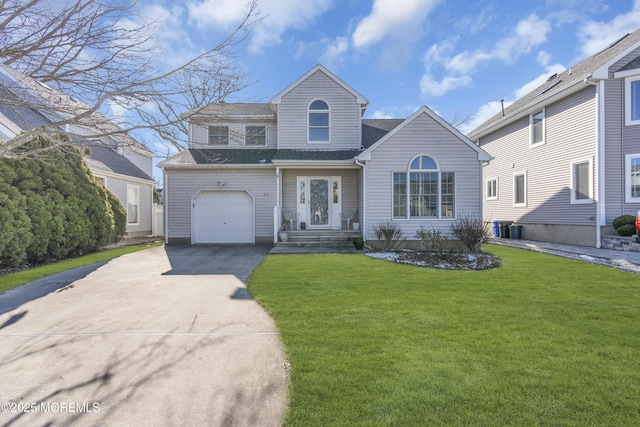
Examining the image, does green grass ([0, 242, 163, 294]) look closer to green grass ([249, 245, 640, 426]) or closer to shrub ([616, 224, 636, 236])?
green grass ([249, 245, 640, 426])

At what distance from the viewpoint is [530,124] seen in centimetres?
1462

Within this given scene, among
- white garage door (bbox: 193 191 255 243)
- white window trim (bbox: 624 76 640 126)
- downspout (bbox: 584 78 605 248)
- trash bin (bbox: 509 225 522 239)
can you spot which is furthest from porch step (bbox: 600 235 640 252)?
white garage door (bbox: 193 191 255 243)

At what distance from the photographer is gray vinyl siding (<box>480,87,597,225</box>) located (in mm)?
11648

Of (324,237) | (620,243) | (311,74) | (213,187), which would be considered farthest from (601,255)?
(213,187)

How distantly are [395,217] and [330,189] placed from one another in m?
3.41

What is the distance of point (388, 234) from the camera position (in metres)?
11.0

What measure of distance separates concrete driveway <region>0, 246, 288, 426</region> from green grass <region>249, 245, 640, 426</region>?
0.39 meters

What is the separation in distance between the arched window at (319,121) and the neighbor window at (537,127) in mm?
9759

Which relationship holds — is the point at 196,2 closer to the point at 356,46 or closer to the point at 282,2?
the point at 282,2

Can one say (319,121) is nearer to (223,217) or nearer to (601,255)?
(223,217)

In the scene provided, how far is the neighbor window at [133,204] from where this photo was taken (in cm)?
1684

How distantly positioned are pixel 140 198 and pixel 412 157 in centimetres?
1552

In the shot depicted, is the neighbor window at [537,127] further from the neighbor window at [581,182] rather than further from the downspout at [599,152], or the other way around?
the downspout at [599,152]

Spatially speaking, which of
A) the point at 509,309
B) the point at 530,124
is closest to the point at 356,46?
the point at 530,124
